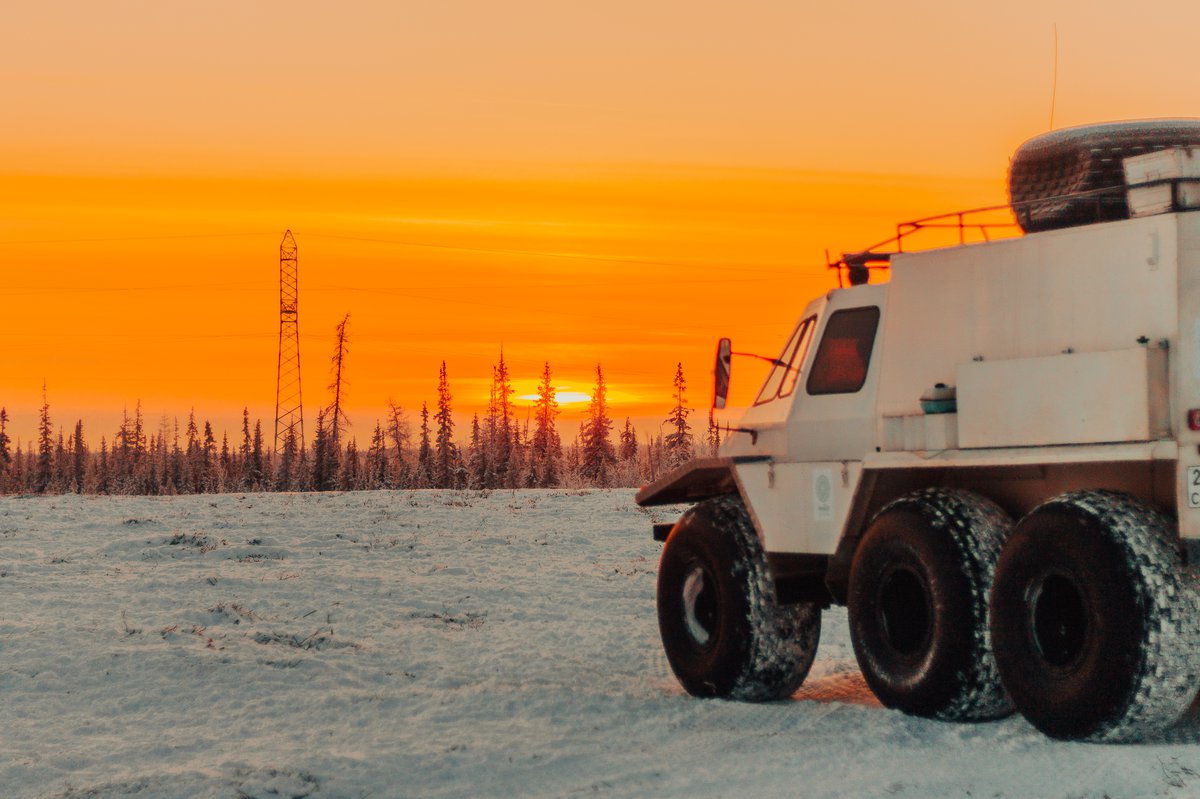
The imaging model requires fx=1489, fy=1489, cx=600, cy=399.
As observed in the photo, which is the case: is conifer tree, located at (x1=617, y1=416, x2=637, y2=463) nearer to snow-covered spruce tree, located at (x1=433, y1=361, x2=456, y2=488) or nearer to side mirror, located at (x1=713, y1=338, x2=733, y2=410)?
snow-covered spruce tree, located at (x1=433, y1=361, x2=456, y2=488)

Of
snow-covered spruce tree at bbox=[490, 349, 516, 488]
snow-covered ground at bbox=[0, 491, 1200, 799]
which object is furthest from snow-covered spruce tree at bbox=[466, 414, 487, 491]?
snow-covered ground at bbox=[0, 491, 1200, 799]

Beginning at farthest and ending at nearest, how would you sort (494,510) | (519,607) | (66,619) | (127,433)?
(127,433) < (494,510) < (519,607) < (66,619)

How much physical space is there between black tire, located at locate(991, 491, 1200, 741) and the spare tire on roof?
2277 millimetres

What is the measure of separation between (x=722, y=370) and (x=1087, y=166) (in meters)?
2.86

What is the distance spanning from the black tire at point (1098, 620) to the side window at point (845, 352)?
94.0 inches

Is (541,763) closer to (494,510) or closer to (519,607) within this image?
(519,607)

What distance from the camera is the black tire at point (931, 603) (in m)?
9.51

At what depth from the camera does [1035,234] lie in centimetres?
967

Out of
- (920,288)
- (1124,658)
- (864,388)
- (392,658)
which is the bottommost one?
(392,658)

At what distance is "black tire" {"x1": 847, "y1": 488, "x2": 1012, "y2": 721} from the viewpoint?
951 cm

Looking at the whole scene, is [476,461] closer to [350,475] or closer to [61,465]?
[350,475]

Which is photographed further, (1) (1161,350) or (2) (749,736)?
(2) (749,736)

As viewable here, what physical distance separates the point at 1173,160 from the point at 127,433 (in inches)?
5505

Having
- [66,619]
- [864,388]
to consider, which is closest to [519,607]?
[66,619]
